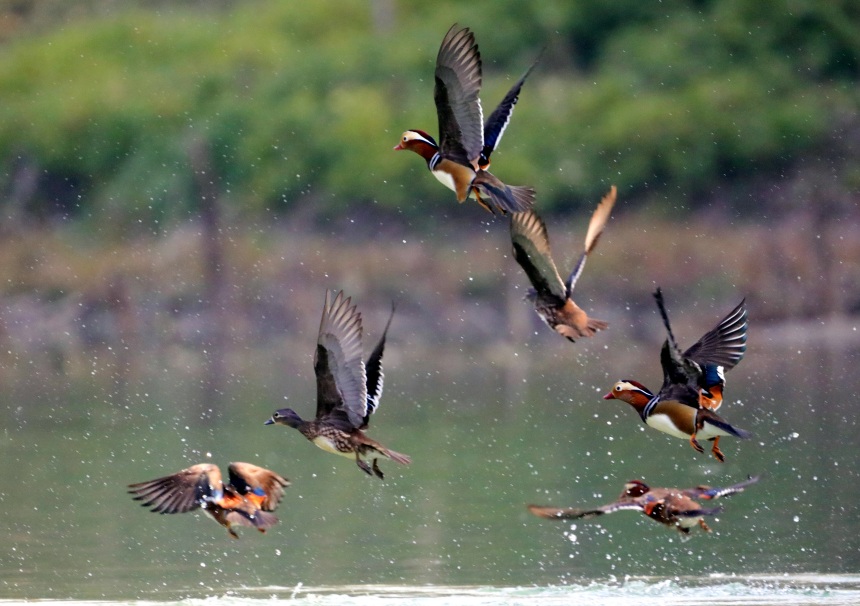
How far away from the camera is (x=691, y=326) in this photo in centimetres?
2409

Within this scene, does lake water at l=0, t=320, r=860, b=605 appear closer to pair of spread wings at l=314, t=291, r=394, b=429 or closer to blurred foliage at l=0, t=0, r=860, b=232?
pair of spread wings at l=314, t=291, r=394, b=429

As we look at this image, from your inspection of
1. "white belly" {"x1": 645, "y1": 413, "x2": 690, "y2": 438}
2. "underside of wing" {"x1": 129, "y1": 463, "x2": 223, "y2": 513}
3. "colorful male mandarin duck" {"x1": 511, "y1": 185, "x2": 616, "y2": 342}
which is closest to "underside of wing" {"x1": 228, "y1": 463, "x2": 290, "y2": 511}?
"underside of wing" {"x1": 129, "y1": 463, "x2": 223, "y2": 513}

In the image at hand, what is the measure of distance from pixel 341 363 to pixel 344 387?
170 millimetres

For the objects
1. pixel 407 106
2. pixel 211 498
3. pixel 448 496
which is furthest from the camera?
pixel 407 106

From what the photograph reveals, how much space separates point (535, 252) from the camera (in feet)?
29.2

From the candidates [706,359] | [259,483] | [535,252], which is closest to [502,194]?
[535,252]

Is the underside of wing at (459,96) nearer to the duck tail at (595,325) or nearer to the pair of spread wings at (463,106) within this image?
the pair of spread wings at (463,106)

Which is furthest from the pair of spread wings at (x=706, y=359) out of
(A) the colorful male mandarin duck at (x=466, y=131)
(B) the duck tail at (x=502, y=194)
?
(A) the colorful male mandarin duck at (x=466, y=131)

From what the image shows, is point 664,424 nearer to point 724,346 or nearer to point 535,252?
point 724,346

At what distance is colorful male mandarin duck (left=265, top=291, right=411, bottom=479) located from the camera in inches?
336

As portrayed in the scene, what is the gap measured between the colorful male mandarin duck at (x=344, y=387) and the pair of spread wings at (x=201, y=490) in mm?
350

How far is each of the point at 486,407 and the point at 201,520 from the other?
566 cm

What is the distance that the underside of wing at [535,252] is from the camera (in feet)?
28.8

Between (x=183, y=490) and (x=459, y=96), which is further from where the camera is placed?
(x=459, y=96)
